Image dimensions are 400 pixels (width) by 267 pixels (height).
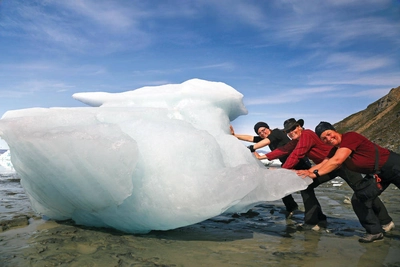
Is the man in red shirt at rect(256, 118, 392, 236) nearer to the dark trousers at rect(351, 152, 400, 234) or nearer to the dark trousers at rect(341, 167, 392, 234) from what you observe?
the dark trousers at rect(341, 167, 392, 234)

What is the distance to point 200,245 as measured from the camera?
14.6ft

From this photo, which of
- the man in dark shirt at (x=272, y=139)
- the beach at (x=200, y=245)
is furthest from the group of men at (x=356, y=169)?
the man in dark shirt at (x=272, y=139)

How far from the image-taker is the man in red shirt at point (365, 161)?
4742mm

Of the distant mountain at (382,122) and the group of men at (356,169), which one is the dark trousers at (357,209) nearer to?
the group of men at (356,169)

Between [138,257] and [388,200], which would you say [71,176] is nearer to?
[138,257]

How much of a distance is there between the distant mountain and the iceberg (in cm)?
3517

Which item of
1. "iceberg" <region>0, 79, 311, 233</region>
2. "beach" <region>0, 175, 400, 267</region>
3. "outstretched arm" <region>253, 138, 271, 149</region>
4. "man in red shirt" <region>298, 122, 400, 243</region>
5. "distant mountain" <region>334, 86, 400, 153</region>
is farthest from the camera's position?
"distant mountain" <region>334, 86, 400, 153</region>

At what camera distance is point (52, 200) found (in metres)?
5.36

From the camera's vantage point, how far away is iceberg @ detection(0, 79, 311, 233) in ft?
14.1

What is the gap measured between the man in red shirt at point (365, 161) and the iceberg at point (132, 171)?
1.77 feet

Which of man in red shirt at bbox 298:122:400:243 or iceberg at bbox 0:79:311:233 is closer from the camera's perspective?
iceberg at bbox 0:79:311:233

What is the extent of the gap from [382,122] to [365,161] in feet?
206

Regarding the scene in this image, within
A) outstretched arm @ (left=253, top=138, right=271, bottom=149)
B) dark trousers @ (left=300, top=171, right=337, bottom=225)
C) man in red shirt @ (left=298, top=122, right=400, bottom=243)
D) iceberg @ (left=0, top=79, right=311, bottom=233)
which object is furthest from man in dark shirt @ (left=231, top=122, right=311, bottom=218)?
man in red shirt @ (left=298, top=122, right=400, bottom=243)

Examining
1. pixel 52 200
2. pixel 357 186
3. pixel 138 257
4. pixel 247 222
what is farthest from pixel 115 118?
pixel 357 186
